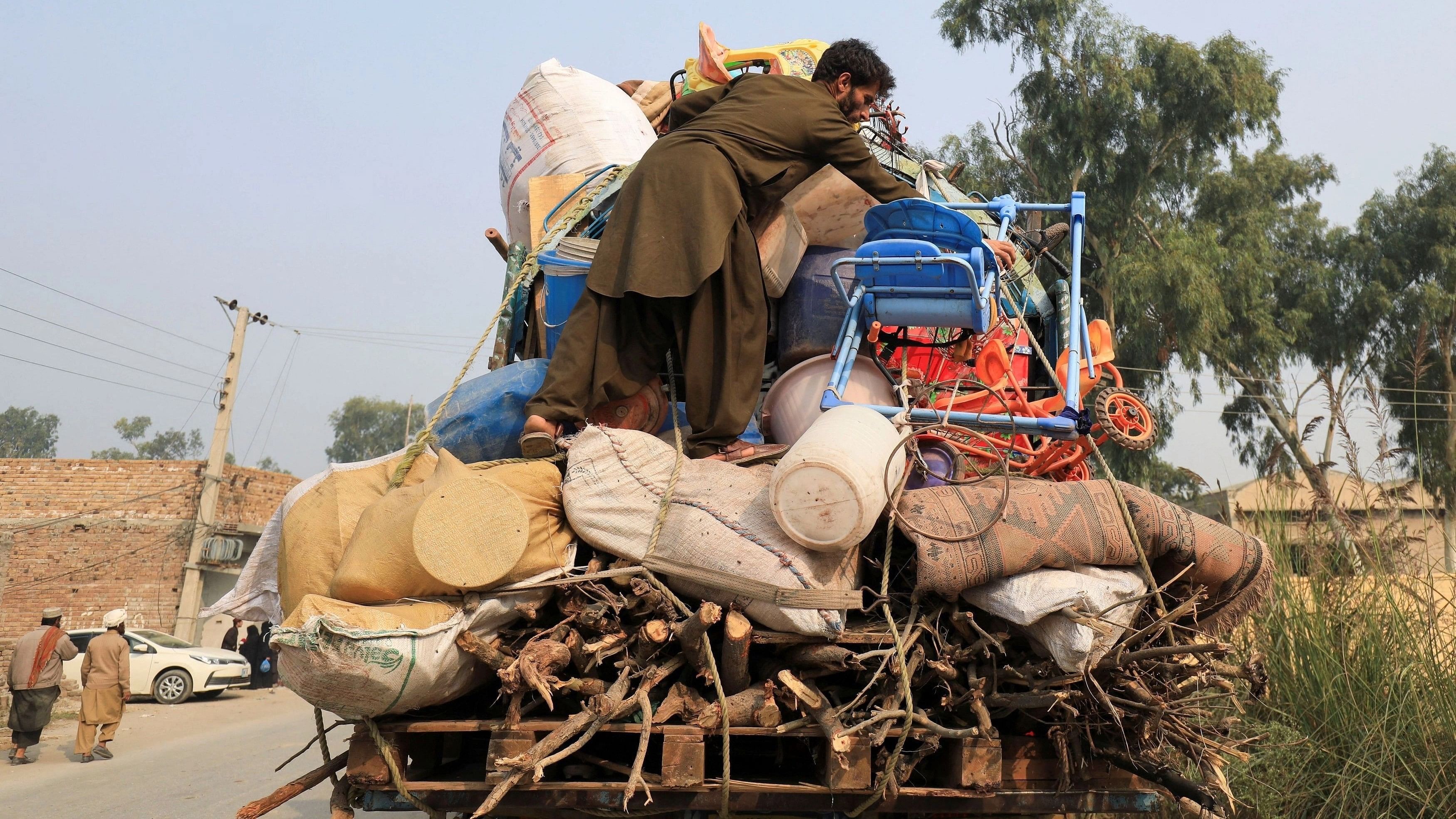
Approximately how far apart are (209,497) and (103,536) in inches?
101

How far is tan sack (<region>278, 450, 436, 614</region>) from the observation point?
98.7 inches

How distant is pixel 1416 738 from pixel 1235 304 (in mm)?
14980

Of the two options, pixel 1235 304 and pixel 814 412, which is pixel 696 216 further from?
pixel 1235 304

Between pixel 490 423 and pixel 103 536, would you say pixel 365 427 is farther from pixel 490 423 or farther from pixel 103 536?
pixel 490 423

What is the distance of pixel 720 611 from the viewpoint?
2.21 metres

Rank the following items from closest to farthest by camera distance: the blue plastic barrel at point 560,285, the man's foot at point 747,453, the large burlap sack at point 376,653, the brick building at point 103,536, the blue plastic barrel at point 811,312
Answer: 1. the large burlap sack at point 376,653
2. the man's foot at point 747,453
3. the blue plastic barrel at point 811,312
4. the blue plastic barrel at point 560,285
5. the brick building at point 103,536

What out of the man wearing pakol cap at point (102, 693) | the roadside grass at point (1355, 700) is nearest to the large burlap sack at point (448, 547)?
the roadside grass at point (1355, 700)

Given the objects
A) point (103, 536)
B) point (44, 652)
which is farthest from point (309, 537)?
point (103, 536)

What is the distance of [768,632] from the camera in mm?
2314

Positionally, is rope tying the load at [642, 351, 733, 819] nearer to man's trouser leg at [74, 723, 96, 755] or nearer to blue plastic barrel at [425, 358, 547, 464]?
blue plastic barrel at [425, 358, 547, 464]

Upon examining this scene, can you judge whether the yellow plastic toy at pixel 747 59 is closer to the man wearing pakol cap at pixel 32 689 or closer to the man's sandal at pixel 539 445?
the man's sandal at pixel 539 445

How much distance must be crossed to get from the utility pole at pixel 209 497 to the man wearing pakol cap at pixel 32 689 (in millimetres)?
9389

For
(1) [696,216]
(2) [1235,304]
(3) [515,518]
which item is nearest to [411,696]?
(3) [515,518]

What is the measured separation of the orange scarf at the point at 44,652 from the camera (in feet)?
30.8
